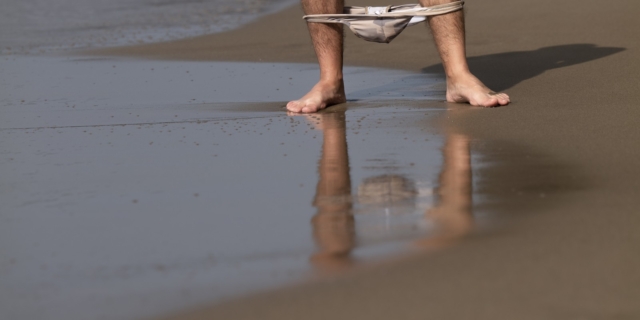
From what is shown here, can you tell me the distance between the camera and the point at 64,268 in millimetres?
1584

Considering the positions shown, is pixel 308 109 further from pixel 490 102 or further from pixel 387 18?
pixel 490 102

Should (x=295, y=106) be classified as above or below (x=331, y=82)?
below

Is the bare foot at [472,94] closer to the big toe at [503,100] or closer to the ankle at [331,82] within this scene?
the big toe at [503,100]

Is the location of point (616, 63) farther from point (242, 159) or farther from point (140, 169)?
point (140, 169)

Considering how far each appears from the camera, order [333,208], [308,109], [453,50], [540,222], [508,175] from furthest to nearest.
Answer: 1. [453,50]
2. [308,109]
3. [508,175]
4. [333,208]
5. [540,222]

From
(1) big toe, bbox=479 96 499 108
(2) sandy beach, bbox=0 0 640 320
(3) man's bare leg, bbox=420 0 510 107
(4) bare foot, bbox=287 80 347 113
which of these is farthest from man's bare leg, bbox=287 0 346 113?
(1) big toe, bbox=479 96 499 108

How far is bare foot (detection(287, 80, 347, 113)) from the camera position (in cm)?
343

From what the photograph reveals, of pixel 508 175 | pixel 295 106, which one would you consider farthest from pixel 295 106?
pixel 508 175

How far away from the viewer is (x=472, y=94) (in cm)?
329

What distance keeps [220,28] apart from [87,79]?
2.87 meters

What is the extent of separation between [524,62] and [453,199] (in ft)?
8.54

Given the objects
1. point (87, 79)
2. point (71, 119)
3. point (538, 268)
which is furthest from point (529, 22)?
point (538, 268)

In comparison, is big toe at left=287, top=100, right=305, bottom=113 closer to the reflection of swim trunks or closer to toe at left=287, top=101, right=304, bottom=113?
toe at left=287, top=101, right=304, bottom=113

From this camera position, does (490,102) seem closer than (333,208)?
No
